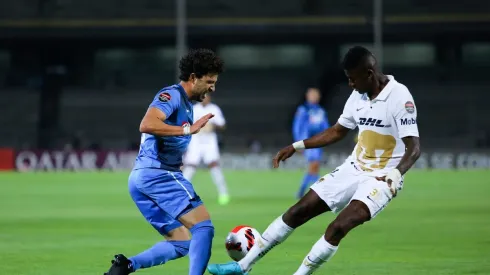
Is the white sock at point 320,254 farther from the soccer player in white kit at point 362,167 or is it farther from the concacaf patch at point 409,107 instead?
the concacaf patch at point 409,107

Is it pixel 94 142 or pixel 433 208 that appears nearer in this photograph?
pixel 433 208

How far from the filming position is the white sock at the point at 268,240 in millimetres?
9555

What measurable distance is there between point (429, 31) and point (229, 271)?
134 ft

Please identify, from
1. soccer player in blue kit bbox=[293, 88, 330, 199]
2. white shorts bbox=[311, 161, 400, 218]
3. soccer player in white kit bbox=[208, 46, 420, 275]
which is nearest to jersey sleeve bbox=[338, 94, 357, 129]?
soccer player in white kit bbox=[208, 46, 420, 275]

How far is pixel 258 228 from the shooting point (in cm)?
1569

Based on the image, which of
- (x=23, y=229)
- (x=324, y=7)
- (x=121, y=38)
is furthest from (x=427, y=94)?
(x=23, y=229)

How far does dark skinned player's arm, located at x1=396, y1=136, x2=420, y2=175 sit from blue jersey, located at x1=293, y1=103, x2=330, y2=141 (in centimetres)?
1501

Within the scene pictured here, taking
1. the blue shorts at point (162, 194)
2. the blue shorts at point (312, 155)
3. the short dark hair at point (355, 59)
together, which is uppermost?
the short dark hair at point (355, 59)

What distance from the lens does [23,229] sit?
1638 cm

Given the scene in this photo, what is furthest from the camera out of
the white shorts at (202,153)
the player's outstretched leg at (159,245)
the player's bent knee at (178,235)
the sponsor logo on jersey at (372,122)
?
the white shorts at (202,153)

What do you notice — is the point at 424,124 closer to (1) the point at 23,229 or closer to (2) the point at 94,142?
(2) the point at 94,142

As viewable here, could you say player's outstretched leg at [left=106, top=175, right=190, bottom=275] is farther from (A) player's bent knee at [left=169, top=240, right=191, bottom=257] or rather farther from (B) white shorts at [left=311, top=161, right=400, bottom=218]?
A: (B) white shorts at [left=311, top=161, right=400, bottom=218]

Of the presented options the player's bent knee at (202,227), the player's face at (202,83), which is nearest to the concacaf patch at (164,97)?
the player's face at (202,83)

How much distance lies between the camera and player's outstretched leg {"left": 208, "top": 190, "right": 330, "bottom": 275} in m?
9.48
